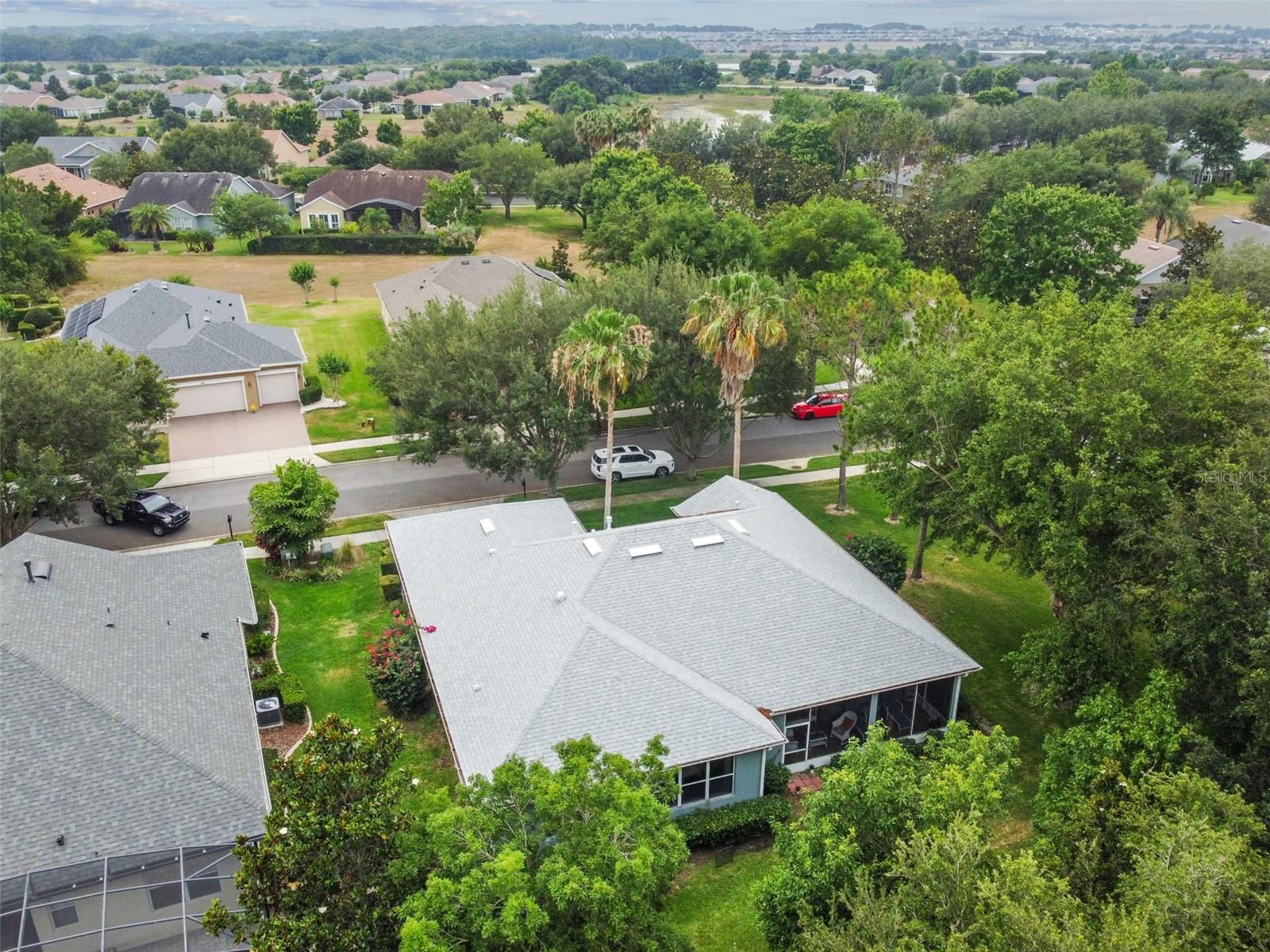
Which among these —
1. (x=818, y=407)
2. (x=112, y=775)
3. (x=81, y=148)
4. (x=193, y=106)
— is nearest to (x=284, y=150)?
(x=81, y=148)

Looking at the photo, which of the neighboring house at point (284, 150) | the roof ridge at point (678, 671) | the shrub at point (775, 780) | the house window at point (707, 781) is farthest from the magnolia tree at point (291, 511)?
the neighboring house at point (284, 150)

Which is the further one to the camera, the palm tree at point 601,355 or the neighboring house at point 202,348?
the neighboring house at point 202,348

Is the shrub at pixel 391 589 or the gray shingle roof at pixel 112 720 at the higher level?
the gray shingle roof at pixel 112 720

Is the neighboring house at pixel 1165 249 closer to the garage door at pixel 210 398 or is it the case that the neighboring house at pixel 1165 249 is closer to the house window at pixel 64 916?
the garage door at pixel 210 398

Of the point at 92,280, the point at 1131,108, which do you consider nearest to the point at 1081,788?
the point at 92,280

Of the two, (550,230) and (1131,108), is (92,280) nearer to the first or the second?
(550,230)
